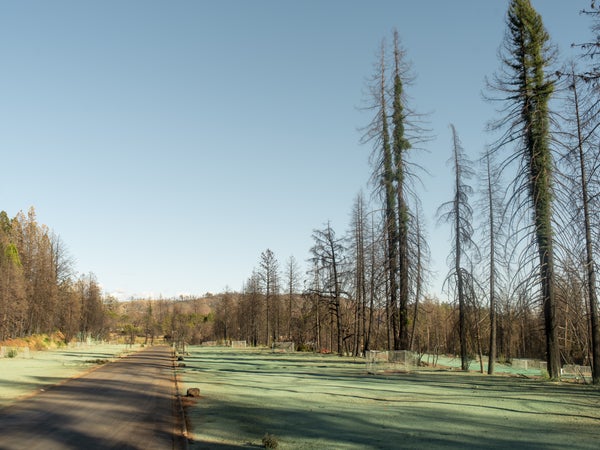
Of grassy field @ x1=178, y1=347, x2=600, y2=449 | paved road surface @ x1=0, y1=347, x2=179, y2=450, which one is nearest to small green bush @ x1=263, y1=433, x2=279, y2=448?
grassy field @ x1=178, y1=347, x2=600, y2=449

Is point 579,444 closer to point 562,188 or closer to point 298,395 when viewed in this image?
point 298,395

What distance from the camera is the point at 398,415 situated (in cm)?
1334

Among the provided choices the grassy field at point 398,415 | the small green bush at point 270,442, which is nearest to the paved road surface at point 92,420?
the grassy field at point 398,415

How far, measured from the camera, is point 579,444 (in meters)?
9.55

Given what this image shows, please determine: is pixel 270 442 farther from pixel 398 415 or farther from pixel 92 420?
pixel 92 420

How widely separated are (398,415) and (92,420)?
8336 mm

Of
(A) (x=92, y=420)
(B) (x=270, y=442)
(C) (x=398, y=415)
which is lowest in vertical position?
(A) (x=92, y=420)

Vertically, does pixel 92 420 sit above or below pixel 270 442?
below

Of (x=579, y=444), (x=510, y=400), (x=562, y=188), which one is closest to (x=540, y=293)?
(x=562, y=188)

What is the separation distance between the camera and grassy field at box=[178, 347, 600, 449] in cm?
1016

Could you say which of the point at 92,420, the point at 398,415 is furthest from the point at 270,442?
the point at 92,420

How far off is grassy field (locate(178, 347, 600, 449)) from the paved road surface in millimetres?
915

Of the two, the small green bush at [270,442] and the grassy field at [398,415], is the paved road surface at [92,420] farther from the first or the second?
the small green bush at [270,442]

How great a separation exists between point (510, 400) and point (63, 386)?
18.5m
